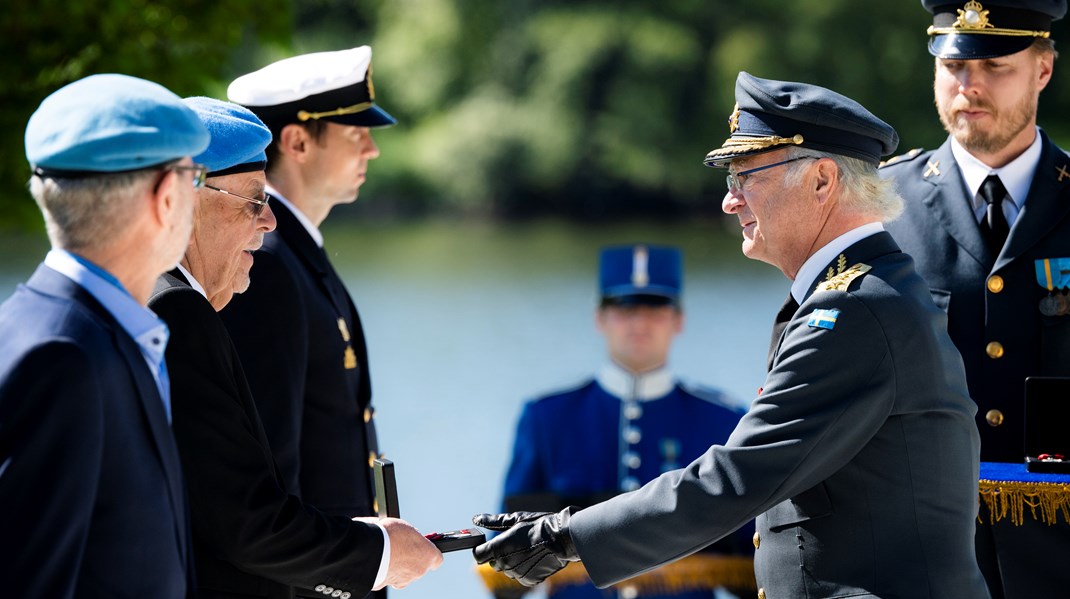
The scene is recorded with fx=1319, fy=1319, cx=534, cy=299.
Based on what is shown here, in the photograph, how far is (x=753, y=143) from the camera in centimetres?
287

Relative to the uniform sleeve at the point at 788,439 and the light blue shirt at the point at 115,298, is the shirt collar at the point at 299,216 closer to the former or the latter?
the uniform sleeve at the point at 788,439

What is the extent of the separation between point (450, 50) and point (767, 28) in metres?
4.13

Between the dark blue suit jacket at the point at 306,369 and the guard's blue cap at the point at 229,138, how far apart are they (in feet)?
1.86

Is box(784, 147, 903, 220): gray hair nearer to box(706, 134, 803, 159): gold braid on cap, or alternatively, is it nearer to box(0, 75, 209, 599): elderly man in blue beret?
box(706, 134, 803, 159): gold braid on cap

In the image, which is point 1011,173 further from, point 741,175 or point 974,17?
point 741,175

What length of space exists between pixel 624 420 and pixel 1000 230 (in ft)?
5.04

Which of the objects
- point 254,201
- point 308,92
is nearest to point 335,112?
point 308,92

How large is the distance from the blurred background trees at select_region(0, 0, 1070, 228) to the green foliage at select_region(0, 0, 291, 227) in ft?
26.8

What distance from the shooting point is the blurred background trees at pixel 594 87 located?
15117 mm

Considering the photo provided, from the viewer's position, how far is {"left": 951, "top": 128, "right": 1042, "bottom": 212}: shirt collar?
363 cm

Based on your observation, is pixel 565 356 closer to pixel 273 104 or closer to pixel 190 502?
pixel 273 104

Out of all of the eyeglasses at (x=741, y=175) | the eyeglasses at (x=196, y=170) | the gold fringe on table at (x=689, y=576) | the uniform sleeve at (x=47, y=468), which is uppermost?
the eyeglasses at (x=741, y=175)

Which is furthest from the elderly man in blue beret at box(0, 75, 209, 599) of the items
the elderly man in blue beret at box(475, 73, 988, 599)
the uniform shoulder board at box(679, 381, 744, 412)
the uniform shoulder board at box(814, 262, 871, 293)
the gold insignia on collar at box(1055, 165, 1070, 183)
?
the uniform shoulder board at box(679, 381, 744, 412)

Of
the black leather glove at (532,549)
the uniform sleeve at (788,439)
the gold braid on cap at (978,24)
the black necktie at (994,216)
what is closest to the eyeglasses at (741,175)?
the uniform sleeve at (788,439)
